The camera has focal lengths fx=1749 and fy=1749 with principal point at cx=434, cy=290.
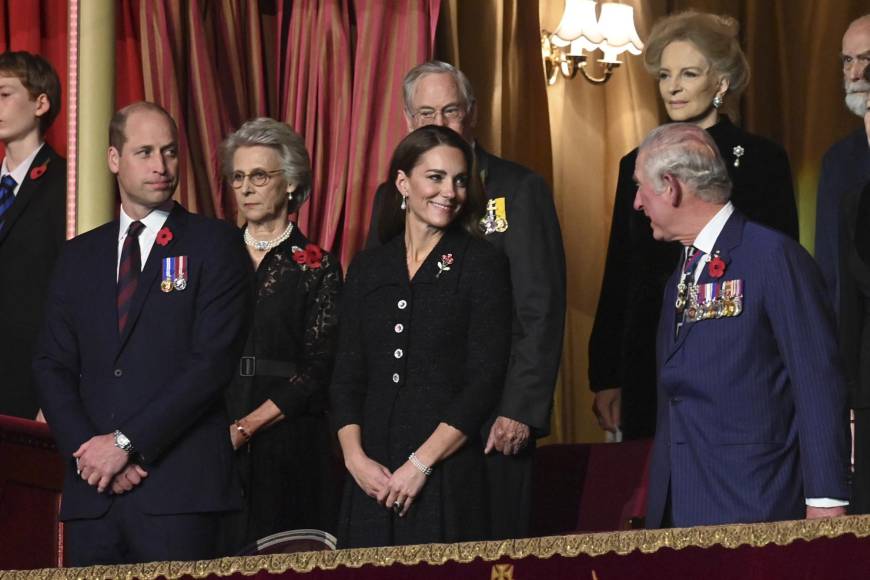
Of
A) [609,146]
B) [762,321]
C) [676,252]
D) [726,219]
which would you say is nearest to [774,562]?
[762,321]

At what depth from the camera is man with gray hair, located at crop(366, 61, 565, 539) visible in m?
4.48

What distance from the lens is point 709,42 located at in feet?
17.4

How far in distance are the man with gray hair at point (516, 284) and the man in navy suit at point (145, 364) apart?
0.53m

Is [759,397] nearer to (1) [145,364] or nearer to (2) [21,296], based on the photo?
(1) [145,364]

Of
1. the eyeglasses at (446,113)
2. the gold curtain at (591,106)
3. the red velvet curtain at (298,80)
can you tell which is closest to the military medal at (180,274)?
the eyeglasses at (446,113)

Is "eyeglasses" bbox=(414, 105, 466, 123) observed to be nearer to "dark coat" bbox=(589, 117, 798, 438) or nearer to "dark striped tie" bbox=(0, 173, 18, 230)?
"dark coat" bbox=(589, 117, 798, 438)

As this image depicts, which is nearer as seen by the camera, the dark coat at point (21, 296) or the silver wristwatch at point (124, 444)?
the silver wristwatch at point (124, 444)

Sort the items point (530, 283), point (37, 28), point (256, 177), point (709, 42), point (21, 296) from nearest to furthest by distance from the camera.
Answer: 1. point (530, 283)
2. point (256, 177)
3. point (709, 42)
4. point (21, 296)
5. point (37, 28)

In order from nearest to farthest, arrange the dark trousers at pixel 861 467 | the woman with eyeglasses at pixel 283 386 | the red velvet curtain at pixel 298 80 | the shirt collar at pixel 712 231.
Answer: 1. the shirt collar at pixel 712 231
2. the dark trousers at pixel 861 467
3. the woman with eyeglasses at pixel 283 386
4. the red velvet curtain at pixel 298 80

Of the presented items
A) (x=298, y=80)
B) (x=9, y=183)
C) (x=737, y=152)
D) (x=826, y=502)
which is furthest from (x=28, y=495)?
(x=826, y=502)

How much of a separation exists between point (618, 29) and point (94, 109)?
2433 millimetres

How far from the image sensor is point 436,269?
4.29 m

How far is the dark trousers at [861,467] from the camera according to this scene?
4.21 metres

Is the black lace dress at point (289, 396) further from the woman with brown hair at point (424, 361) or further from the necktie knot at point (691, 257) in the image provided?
the necktie knot at point (691, 257)
